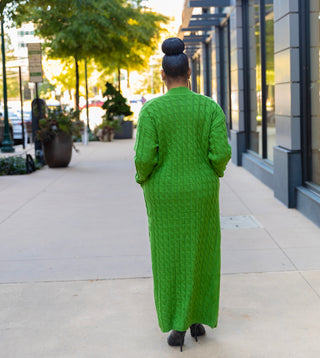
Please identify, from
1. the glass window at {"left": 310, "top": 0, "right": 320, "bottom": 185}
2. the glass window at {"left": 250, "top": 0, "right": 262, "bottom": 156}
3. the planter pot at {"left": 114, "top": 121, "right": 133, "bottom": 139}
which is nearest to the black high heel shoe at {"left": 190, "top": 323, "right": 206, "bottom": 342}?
the glass window at {"left": 310, "top": 0, "right": 320, "bottom": 185}

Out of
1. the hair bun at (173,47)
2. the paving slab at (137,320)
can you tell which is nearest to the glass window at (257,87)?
the paving slab at (137,320)

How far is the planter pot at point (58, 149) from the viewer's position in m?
14.9

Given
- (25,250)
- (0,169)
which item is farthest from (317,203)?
(0,169)

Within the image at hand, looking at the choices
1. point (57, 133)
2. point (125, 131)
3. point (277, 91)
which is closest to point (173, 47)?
point (277, 91)

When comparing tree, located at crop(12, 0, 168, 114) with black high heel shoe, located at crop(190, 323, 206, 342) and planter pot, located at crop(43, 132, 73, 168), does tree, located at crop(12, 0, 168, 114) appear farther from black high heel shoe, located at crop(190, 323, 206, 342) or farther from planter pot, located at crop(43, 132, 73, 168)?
black high heel shoe, located at crop(190, 323, 206, 342)

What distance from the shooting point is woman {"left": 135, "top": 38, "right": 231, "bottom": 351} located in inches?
146

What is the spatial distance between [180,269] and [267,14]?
8245mm

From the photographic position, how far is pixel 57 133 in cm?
1489

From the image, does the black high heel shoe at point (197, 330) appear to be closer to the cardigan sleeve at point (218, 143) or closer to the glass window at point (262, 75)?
the cardigan sleeve at point (218, 143)

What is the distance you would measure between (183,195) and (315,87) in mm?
4975

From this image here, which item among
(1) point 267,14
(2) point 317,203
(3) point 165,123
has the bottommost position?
(2) point 317,203

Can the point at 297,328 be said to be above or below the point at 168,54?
below

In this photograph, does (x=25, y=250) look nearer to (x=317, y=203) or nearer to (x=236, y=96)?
(x=317, y=203)

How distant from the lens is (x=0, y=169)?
14469mm
